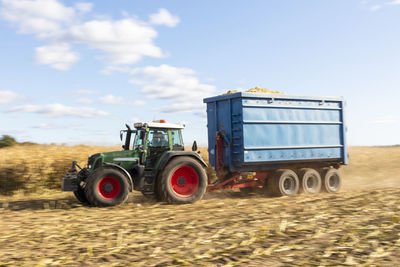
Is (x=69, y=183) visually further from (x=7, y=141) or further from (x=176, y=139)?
(x=7, y=141)

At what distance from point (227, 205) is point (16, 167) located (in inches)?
266

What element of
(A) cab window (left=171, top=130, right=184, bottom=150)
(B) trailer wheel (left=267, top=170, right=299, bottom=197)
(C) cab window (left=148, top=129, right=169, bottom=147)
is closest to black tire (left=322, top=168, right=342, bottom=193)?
(B) trailer wheel (left=267, top=170, right=299, bottom=197)

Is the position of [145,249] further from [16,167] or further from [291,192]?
[16,167]

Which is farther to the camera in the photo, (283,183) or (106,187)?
(283,183)

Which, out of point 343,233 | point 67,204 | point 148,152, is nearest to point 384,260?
point 343,233

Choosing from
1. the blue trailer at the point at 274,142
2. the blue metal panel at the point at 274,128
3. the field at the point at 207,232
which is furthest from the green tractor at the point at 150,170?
the blue metal panel at the point at 274,128

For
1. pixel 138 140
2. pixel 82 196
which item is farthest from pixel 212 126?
pixel 82 196

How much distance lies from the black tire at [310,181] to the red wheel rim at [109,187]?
18.8ft

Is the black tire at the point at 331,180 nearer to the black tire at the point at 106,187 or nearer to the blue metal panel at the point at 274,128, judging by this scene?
the blue metal panel at the point at 274,128

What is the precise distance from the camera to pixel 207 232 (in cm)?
651

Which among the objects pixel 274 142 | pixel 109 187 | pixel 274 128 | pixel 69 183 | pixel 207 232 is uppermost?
pixel 274 128

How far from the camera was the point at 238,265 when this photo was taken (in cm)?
479

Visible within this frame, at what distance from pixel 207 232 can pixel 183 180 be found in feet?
12.5

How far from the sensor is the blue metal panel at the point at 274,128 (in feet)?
36.4
